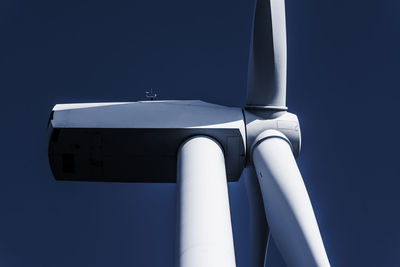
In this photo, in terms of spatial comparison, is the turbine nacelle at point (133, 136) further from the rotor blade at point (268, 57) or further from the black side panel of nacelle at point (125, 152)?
the rotor blade at point (268, 57)

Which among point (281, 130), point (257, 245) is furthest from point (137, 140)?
point (257, 245)

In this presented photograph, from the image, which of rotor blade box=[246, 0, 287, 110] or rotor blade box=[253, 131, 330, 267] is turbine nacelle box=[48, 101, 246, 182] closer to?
rotor blade box=[246, 0, 287, 110]

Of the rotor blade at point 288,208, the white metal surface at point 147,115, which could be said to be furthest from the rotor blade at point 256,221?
the white metal surface at point 147,115

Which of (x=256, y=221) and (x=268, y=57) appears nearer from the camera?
(x=268, y=57)

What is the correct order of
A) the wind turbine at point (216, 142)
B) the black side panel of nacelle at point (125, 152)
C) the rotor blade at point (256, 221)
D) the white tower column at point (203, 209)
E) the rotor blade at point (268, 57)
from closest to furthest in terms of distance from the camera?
1. the white tower column at point (203, 209)
2. the wind turbine at point (216, 142)
3. the rotor blade at point (268, 57)
4. the black side panel of nacelle at point (125, 152)
5. the rotor blade at point (256, 221)

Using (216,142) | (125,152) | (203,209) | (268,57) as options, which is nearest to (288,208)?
(203,209)

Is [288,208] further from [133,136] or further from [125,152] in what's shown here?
[125,152]
